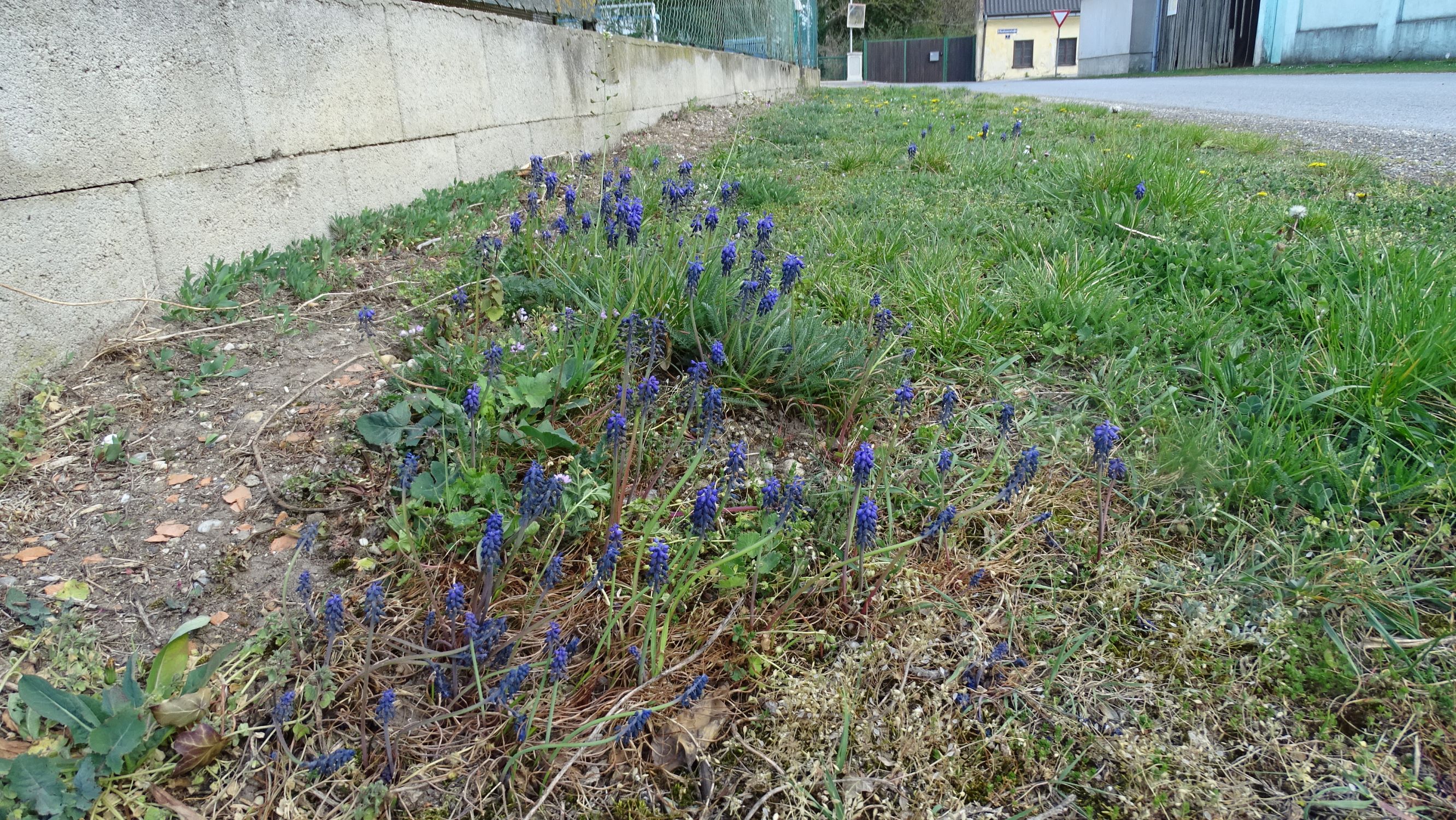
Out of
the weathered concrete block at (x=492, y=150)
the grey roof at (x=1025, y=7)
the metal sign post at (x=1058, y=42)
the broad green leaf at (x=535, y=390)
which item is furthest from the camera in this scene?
the grey roof at (x=1025, y=7)

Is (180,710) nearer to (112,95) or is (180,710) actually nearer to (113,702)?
(113,702)

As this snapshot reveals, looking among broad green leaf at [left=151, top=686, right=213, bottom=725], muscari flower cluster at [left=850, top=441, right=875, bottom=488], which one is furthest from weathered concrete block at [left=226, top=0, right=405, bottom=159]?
muscari flower cluster at [left=850, top=441, right=875, bottom=488]

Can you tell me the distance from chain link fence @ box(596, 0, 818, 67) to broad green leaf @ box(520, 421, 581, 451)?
5.16 meters

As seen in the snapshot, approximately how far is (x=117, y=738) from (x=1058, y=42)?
41479 millimetres

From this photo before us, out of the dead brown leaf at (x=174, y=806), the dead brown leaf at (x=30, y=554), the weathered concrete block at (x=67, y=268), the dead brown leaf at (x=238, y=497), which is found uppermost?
the weathered concrete block at (x=67, y=268)

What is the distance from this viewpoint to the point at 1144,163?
4027mm

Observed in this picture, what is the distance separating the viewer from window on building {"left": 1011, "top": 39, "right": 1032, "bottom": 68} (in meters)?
36.7

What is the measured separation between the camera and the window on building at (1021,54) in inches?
1446

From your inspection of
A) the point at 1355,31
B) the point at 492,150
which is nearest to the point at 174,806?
the point at 492,150

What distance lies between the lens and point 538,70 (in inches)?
202

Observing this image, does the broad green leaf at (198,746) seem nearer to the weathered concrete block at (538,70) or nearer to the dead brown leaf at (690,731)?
the dead brown leaf at (690,731)

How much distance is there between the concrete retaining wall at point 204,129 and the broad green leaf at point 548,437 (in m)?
1.55

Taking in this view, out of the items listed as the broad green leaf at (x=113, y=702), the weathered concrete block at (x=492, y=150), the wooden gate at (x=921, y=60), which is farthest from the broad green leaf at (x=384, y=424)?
the wooden gate at (x=921, y=60)

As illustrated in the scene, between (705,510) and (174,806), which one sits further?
(705,510)
